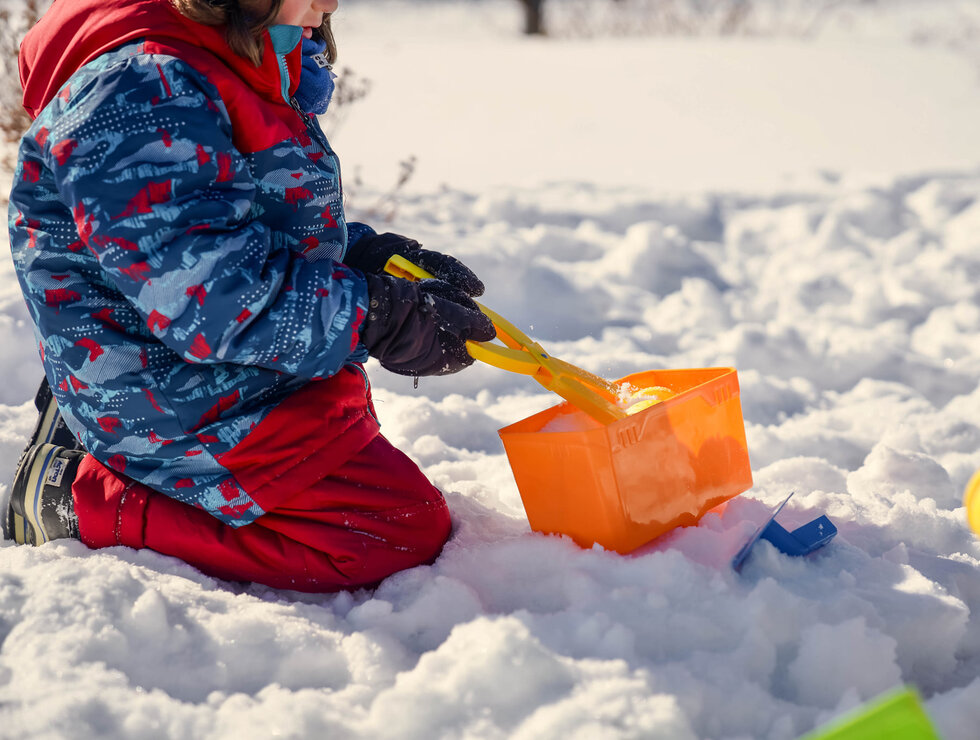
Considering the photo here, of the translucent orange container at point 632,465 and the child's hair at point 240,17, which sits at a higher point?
the child's hair at point 240,17

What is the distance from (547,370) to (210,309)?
22.8 inches

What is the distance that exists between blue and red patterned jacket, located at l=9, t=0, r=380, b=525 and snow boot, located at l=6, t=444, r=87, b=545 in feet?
0.33

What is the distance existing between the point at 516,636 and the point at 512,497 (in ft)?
2.24

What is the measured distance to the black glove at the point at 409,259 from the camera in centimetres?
171

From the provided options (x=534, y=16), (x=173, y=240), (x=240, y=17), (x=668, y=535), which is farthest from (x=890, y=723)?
(x=534, y=16)

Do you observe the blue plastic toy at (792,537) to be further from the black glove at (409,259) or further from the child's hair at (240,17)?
the child's hair at (240,17)

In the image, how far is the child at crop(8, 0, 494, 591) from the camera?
1.22 m

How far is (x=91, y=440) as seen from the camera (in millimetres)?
1454

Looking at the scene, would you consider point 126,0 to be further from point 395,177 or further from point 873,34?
point 873,34

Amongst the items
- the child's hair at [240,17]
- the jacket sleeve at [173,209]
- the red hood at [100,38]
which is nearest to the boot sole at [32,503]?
the jacket sleeve at [173,209]

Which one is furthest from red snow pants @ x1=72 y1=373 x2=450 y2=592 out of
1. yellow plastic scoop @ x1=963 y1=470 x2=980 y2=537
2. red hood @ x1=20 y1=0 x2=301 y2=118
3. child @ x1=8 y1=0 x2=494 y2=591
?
yellow plastic scoop @ x1=963 y1=470 x2=980 y2=537

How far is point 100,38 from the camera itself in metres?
1.27

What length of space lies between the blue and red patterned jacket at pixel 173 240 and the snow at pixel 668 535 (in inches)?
10.0

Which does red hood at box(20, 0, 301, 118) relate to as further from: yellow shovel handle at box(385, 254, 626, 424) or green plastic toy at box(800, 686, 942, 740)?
green plastic toy at box(800, 686, 942, 740)
